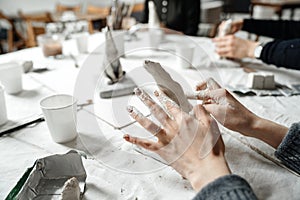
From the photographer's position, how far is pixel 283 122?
0.62 metres

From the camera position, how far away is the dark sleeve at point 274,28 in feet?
3.76

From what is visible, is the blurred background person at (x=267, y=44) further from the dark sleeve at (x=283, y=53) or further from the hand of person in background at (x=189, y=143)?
the hand of person in background at (x=189, y=143)

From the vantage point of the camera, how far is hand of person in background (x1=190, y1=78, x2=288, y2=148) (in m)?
0.51

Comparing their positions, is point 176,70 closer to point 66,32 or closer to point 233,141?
point 233,141

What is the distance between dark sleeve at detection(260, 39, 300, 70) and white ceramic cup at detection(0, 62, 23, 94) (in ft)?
2.57

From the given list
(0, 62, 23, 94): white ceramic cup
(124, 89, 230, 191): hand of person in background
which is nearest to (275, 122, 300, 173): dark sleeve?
(124, 89, 230, 191): hand of person in background

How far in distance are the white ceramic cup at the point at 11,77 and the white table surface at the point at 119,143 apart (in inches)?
1.1

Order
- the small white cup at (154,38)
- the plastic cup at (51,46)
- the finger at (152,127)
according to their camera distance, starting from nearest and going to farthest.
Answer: the finger at (152,127) < the plastic cup at (51,46) < the small white cup at (154,38)

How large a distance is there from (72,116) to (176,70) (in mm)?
495

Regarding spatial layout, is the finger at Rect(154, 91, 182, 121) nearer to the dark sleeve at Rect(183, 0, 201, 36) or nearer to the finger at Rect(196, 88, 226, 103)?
the finger at Rect(196, 88, 226, 103)

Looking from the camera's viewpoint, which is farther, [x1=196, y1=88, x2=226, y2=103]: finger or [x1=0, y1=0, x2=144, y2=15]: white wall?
[x1=0, y1=0, x2=144, y2=15]: white wall

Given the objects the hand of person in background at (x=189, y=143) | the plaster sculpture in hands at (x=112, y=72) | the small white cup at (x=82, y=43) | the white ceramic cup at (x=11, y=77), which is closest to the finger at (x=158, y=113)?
the hand of person in background at (x=189, y=143)

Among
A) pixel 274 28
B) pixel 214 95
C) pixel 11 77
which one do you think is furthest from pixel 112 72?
pixel 274 28

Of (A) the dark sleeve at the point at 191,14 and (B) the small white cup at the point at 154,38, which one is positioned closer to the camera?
(B) the small white cup at the point at 154,38
